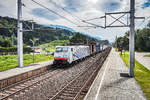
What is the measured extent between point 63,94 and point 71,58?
9367 mm

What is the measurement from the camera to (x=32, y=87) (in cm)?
955

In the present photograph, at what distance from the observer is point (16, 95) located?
804 cm

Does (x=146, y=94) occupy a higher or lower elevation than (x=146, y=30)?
lower

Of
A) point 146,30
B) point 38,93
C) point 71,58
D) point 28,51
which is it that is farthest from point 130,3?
point 146,30

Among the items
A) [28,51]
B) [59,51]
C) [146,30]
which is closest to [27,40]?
[28,51]

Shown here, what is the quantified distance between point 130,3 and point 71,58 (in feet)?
31.8

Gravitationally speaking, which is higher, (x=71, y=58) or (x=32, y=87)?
(x=71, y=58)

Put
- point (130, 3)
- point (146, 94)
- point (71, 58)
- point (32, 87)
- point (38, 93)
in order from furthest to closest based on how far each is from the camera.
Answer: point (71, 58) < point (130, 3) < point (32, 87) < point (38, 93) < point (146, 94)

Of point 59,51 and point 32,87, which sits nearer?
point 32,87

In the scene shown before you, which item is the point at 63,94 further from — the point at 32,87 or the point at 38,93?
the point at 32,87

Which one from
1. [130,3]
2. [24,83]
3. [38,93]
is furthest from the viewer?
[130,3]

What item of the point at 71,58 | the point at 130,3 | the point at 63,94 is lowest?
the point at 63,94

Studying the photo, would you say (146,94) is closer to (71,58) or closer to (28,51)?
(71,58)

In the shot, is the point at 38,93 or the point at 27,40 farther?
the point at 27,40
